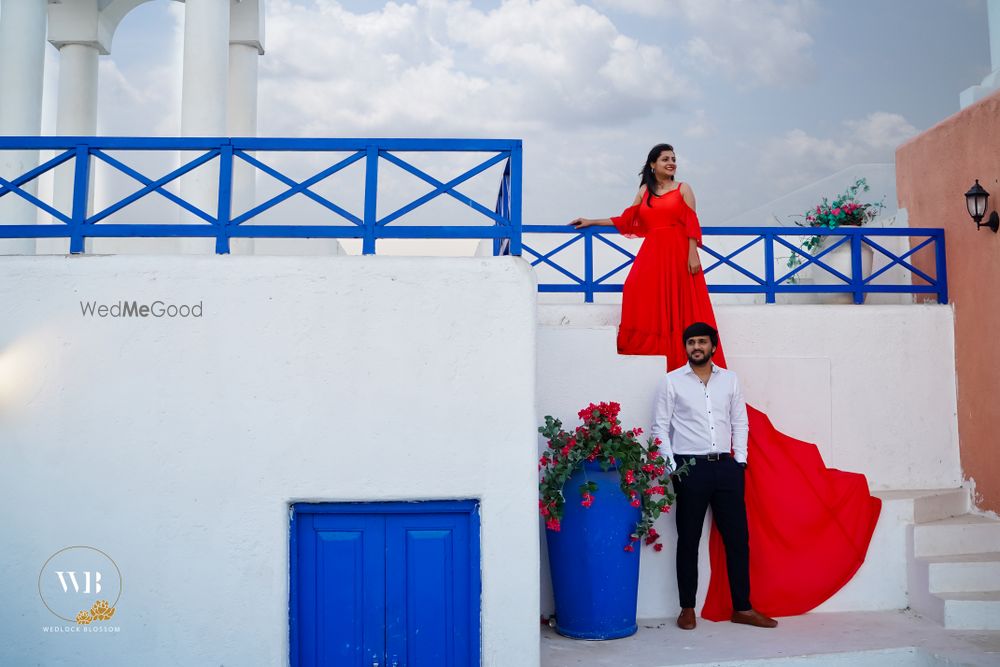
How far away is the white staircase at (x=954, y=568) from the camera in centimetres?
485

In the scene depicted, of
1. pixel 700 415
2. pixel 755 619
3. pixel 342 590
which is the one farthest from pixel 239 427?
pixel 755 619

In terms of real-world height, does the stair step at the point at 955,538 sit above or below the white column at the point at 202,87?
below

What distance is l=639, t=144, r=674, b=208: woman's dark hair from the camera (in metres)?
5.65

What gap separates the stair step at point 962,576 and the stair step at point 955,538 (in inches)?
8.2

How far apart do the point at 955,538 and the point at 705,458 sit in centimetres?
203

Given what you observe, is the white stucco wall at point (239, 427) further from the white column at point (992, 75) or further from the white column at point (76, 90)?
the white column at point (76, 90)

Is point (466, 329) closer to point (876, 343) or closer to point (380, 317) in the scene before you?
point (380, 317)

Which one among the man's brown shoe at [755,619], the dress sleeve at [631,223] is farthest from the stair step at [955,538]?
the dress sleeve at [631,223]

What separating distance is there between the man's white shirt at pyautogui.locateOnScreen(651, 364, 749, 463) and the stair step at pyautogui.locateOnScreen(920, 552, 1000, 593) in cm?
151

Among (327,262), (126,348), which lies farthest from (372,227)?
(126,348)

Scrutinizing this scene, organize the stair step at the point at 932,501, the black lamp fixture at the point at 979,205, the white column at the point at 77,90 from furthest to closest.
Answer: the white column at the point at 77,90 < the black lamp fixture at the point at 979,205 < the stair step at the point at 932,501

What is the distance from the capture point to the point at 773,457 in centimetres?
534

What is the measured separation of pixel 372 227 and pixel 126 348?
4.92ft

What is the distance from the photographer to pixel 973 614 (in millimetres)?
4848
